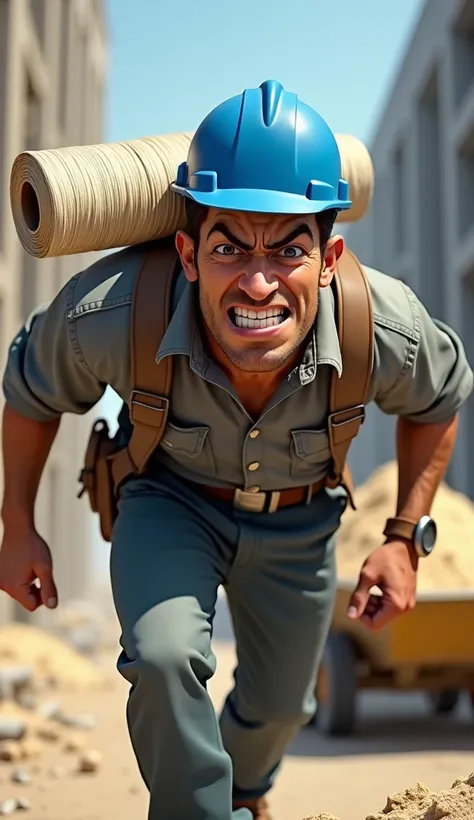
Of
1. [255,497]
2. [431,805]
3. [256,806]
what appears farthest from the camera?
[256,806]

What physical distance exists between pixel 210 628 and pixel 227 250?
2.86ft

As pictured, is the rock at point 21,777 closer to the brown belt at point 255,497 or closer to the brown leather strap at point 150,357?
the brown belt at point 255,497

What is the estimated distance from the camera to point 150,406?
2.49 meters

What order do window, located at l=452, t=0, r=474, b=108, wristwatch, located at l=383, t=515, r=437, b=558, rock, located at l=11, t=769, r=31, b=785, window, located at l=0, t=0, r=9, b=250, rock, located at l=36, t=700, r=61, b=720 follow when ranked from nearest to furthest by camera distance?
wristwatch, located at l=383, t=515, r=437, b=558 < rock, located at l=11, t=769, r=31, b=785 < rock, located at l=36, t=700, r=61, b=720 < window, located at l=0, t=0, r=9, b=250 < window, located at l=452, t=0, r=474, b=108

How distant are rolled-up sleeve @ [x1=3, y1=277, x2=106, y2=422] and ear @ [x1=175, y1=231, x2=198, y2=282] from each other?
12.7 inches

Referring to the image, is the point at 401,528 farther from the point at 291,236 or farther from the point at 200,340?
the point at 291,236

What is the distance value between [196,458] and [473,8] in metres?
12.6

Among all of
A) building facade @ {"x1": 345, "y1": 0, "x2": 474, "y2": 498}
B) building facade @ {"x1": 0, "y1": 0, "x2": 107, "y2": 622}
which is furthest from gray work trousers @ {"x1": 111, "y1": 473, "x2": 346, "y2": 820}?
building facade @ {"x1": 345, "y1": 0, "x2": 474, "y2": 498}

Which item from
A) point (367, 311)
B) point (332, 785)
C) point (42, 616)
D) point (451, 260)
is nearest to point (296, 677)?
point (367, 311)

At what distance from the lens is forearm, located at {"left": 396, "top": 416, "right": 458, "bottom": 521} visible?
A: 289 cm

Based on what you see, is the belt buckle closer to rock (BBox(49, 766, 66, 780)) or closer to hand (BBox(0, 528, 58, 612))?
hand (BBox(0, 528, 58, 612))

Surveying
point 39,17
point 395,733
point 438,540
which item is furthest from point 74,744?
point 39,17

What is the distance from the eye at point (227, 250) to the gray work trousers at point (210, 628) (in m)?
0.66

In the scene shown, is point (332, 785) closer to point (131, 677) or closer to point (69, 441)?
point (131, 677)
